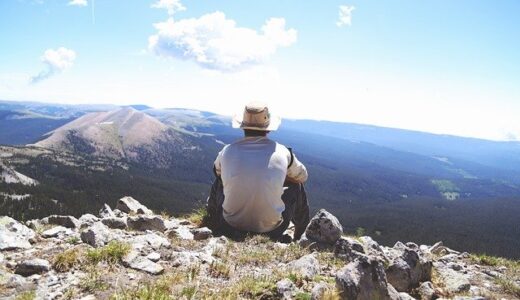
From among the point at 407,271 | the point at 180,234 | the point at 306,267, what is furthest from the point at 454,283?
the point at 180,234

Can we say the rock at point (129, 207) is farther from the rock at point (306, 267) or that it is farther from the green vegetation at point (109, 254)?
the rock at point (306, 267)

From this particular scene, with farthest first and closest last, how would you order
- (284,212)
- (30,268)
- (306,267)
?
(284,212) < (306,267) < (30,268)

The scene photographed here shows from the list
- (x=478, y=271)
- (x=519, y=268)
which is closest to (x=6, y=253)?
(x=478, y=271)

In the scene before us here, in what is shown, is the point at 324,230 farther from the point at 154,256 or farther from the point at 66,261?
the point at 66,261

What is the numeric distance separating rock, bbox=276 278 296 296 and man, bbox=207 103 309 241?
12.2 feet

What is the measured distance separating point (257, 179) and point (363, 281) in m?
4.20

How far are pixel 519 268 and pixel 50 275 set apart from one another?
10460mm

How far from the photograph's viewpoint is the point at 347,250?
281 inches

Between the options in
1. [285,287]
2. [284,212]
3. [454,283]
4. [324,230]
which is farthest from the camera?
[284,212]

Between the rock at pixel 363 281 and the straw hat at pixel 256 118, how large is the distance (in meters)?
4.58

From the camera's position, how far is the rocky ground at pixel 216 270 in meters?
4.72

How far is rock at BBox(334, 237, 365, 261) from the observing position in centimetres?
702

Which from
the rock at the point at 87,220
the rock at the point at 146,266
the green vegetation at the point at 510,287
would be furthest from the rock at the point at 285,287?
the rock at the point at 87,220

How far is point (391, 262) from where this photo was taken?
628cm
